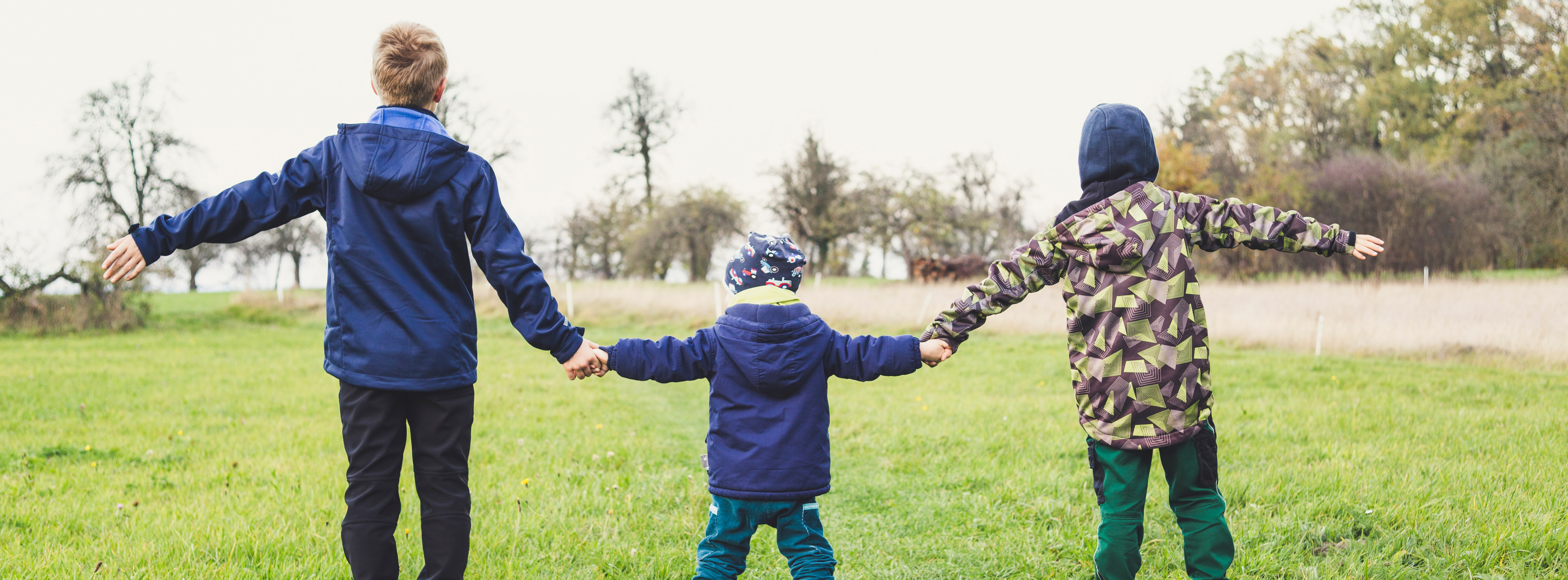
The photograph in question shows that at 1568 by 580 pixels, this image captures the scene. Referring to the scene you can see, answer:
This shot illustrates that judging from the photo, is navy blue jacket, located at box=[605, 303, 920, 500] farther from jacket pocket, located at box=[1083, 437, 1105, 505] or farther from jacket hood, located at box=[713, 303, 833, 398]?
jacket pocket, located at box=[1083, 437, 1105, 505]

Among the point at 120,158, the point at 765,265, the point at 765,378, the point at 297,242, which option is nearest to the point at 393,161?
the point at 765,265

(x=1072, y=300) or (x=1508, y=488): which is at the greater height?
(x=1072, y=300)

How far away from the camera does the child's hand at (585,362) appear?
290 centimetres

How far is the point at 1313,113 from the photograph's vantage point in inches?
1341

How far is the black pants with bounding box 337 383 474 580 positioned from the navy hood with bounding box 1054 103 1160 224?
7.19 feet

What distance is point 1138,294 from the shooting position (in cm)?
292

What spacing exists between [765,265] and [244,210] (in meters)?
1.62

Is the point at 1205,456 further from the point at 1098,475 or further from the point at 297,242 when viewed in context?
the point at 297,242

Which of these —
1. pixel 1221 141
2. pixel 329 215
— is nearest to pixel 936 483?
pixel 329 215

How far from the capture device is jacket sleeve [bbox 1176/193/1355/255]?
303 cm

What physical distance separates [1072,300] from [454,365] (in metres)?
2.08

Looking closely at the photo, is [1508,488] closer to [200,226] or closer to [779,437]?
[779,437]

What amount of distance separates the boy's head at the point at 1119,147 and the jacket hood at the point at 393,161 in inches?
83.3

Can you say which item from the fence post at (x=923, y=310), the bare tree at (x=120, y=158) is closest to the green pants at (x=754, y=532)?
the fence post at (x=923, y=310)
